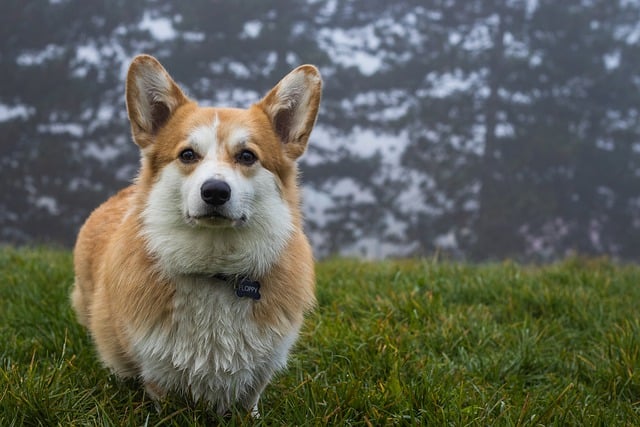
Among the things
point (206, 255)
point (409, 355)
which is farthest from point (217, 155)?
point (409, 355)

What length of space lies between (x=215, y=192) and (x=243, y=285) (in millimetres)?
440

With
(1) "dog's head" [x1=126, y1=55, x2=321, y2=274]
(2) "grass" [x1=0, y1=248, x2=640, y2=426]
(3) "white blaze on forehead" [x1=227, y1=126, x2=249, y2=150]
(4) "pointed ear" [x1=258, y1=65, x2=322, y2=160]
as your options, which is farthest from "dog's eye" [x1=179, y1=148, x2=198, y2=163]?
(2) "grass" [x1=0, y1=248, x2=640, y2=426]

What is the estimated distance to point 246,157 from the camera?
8.28 feet

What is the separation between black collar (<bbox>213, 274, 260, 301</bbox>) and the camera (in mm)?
2424

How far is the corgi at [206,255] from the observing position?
2.39 m

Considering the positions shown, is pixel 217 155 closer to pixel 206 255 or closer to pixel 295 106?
pixel 206 255

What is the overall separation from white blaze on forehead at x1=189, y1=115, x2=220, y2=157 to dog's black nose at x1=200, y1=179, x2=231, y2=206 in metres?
0.25

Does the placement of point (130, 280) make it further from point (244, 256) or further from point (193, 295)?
point (244, 256)

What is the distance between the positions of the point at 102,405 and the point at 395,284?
2701 mm

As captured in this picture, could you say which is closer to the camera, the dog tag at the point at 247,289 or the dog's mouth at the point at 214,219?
the dog's mouth at the point at 214,219

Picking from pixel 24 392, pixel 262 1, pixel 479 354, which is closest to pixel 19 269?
pixel 24 392

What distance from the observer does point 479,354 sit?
345 cm

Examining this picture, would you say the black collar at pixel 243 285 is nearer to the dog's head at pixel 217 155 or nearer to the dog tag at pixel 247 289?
the dog tag at pixel 247 289

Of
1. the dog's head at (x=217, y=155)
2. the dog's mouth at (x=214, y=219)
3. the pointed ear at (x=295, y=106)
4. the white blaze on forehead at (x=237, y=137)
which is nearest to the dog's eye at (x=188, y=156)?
the dog's head at (x=217, y=155)
